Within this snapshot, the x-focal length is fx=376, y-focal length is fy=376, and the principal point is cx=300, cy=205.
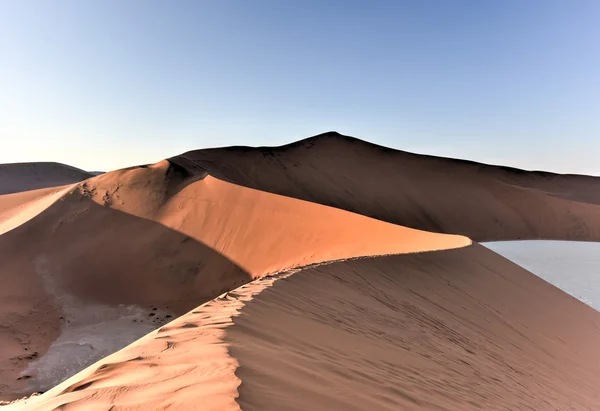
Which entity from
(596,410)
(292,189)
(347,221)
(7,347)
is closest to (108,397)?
(596,410)

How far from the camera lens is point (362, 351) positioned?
3.49 m

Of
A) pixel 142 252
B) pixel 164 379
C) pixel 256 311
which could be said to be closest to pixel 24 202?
pixel 142 252

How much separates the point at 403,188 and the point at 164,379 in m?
31.7

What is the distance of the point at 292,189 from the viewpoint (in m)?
27.1

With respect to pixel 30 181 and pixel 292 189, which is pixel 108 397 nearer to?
pixel 292 189

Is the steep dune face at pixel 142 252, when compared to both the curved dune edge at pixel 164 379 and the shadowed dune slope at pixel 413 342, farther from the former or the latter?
the curved dune edge at pixel 164 379

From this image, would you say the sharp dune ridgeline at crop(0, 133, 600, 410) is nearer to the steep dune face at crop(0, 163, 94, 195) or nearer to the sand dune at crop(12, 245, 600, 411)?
the sand dune at crop(12, 245, 600, 411)

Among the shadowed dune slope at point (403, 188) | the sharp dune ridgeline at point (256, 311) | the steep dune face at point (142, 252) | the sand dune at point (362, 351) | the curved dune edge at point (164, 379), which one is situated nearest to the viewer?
the curved dune edge at point (164, 379)

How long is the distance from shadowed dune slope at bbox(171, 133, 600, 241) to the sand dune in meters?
17.5

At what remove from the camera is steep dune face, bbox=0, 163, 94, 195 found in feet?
144

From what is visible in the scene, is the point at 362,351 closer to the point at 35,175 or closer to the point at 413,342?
the point at 413,342

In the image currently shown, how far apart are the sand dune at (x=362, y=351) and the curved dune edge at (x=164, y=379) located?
0.01 meters

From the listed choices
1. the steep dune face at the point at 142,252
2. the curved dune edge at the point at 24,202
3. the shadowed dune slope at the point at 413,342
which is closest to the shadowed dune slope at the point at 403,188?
the curved dune edge at the point at 24,202

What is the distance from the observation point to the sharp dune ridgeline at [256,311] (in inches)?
96.3
